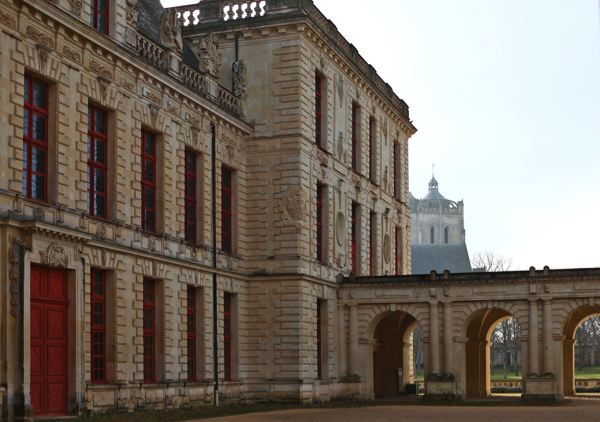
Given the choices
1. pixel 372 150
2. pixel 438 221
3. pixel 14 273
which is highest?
pixel 438 221

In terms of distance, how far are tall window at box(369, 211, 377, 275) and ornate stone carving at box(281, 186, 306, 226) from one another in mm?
10035

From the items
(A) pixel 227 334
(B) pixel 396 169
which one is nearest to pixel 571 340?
(B) pixel 396 169

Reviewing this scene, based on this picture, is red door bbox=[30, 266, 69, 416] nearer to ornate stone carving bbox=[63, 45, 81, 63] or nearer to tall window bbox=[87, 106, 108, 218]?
tall window bbox=[87, 106, 108, 218]

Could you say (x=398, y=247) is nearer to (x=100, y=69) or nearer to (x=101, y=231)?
(x=101, y=231)

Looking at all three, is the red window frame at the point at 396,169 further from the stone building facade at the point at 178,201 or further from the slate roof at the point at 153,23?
the slate roof at the point at 153,23

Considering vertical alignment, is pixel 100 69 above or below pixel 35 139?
above

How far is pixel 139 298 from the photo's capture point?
33.7 metres

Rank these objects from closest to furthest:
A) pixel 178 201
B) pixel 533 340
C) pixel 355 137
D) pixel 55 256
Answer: pixel 55 256
pixel 178 201
pixel 533 340
pixel 355 137

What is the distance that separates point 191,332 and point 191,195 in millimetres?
4424

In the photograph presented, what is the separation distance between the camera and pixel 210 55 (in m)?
40.1

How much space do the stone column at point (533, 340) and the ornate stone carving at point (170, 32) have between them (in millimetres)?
16114

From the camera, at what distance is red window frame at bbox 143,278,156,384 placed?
34750 mm

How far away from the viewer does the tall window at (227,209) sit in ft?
134

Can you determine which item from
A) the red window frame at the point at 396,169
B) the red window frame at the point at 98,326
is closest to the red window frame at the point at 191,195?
the red window frame at the point at 98,326
